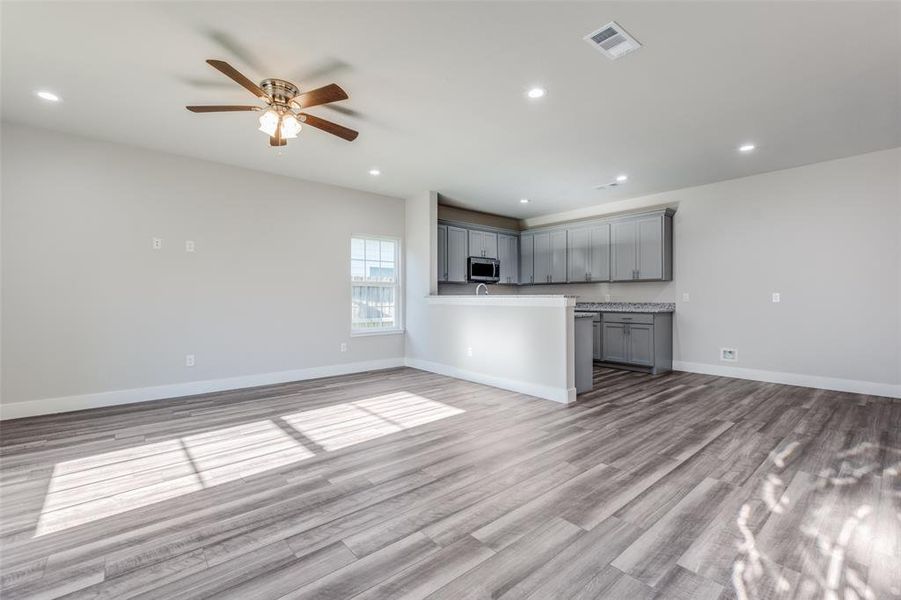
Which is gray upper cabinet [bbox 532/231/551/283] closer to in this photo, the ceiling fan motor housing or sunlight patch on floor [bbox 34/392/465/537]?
sunlight patch on floor [bbox 34/392/465/537]

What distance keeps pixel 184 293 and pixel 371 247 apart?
2612mm

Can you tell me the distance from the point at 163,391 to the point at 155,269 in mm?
1389

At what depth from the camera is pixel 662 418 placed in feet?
11.9

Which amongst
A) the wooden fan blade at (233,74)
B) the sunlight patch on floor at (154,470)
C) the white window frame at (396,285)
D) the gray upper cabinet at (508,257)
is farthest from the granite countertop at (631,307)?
the wooden fan blade at (233,74)

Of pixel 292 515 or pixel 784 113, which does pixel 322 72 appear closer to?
pixel 292 515

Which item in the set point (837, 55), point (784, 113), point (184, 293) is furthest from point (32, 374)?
point (784, 113)

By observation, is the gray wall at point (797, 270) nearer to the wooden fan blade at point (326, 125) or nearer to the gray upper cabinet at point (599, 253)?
the gray upper cabinet at point (599, 253)

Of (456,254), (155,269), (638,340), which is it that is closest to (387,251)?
(456,254)

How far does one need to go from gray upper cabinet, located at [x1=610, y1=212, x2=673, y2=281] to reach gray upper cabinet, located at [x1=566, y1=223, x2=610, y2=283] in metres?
0.12

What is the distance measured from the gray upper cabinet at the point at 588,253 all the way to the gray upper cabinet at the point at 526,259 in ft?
2.70

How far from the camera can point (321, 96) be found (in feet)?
9.25

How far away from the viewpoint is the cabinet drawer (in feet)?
18.6

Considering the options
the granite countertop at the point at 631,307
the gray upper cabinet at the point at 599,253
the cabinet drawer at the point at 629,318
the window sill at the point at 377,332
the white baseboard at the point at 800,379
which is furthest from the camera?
the gray upper cabinet at the point at 599,253

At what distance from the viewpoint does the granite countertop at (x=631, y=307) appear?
5.88m
